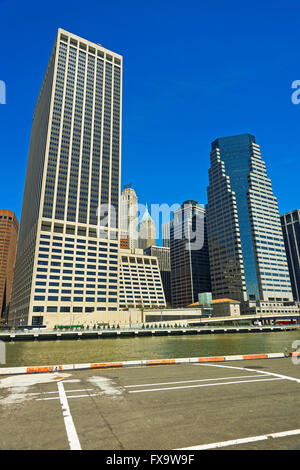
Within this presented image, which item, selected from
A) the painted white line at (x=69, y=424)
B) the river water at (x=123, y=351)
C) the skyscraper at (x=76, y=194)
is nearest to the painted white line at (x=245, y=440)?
the painted white line at (x=69, y=424)

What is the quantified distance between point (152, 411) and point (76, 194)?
16385 cm

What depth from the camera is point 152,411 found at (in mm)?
10562

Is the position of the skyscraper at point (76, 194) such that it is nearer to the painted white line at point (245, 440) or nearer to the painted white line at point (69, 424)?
the painted white line at point (69, 424)

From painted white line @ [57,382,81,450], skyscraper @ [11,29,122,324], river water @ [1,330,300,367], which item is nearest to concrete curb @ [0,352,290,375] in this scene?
painted white line @ [57,382,81,450]

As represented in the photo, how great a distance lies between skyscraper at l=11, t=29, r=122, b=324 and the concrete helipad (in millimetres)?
133375

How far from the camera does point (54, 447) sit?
7.46 metres

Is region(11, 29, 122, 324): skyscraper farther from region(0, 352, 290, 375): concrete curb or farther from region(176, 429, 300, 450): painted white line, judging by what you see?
region(176, 429, 300, 450): painted white line

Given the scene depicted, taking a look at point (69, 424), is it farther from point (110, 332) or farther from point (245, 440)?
point (110, 332)

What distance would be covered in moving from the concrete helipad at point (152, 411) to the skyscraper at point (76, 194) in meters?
133

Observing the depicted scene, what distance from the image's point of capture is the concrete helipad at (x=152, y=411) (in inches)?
308

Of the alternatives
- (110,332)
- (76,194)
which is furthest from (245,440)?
(76,194)

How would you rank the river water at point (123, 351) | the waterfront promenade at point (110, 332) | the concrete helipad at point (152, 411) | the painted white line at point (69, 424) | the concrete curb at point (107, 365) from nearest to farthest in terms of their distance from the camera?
the painted white line at point (69, 424) < the concrete helipad at point (152, 411) < the concrete curb at point (107, 365) < the river water at point (123, 351) < the waterfront promenade at point (110, 332)
